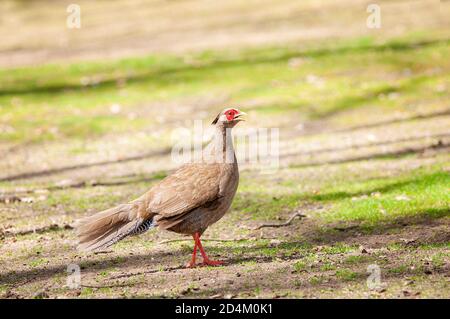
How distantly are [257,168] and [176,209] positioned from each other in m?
5.42

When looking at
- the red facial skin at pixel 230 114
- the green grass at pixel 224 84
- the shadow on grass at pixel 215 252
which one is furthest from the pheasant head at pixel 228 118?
the green grass at pixel 224 84

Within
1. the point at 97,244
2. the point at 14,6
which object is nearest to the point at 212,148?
the point at 97,244

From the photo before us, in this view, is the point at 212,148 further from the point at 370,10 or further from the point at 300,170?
the point at 370,10

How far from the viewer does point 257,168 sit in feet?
42.9

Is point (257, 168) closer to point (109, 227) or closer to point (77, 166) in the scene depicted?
point (77, 166)

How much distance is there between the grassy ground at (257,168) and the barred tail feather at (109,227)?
351 mm

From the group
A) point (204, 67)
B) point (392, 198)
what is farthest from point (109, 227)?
point (204, 67)

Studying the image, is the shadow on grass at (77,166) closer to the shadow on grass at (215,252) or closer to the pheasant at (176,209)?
the shadow on grass at (215,252)

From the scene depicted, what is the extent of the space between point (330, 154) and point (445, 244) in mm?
5356

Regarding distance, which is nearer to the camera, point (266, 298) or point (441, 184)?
point (266, 298)

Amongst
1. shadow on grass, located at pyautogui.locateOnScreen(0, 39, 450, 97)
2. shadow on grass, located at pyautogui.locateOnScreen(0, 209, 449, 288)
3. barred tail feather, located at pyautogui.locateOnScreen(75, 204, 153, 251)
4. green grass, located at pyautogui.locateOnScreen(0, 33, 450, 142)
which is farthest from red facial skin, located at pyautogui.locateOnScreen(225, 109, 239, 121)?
shadow on grass, located at pyautogui.locateOnScreen(0, 39, 450, 97)

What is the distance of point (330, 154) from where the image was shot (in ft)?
44.5

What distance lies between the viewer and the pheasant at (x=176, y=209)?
302 inches

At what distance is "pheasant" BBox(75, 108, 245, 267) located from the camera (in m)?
7.68
